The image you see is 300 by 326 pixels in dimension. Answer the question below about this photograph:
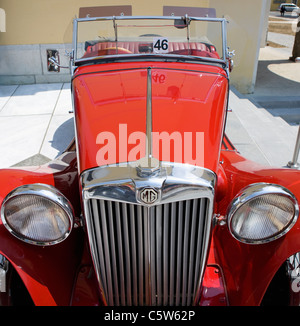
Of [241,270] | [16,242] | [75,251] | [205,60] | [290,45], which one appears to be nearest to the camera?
[16,242]

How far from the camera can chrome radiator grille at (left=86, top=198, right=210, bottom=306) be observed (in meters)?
1.60

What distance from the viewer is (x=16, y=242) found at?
1.75 m

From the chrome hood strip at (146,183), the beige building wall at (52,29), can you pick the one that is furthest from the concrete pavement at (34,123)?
the chrome hood strip at (146,183)

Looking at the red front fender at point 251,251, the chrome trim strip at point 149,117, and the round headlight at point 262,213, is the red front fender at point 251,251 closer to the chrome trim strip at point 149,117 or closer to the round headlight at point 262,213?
the round headlight at point 262,213

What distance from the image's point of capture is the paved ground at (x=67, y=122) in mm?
4172

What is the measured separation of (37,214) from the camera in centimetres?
167

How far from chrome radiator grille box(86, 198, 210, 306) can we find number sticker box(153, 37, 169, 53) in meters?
1.59

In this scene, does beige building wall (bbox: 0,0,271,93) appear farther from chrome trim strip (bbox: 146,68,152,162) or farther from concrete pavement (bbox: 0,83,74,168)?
chrome trim strip (bbox: 146,68,152,162)

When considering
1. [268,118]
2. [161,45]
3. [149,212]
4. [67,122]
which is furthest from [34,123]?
[149,212]

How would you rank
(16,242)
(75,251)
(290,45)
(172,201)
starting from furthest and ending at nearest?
(290,45)
(75,251)
(16,242)
(172,201)

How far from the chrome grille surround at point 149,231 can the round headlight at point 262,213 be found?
16 centimetres
